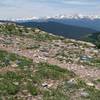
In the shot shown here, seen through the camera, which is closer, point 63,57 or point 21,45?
point 63,57

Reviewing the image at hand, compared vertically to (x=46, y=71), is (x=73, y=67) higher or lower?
lower

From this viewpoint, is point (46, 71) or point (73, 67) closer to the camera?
point (46, 71)

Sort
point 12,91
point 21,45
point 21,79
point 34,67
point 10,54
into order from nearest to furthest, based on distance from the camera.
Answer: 1. point 12,91
2. point 21,79
3. point 34,67
4. point 10,54
5. point 21,45

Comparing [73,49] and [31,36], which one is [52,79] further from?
[31,36]

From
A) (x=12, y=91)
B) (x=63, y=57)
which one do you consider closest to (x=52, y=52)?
(x=63, y=57)

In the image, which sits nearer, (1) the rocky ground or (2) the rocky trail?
(1) the rocky ground

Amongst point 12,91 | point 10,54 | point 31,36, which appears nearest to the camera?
point 12,91

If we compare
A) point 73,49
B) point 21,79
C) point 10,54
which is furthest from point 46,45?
point 21,79

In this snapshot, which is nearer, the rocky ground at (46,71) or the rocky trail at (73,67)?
the rocky ground at (46,71)
